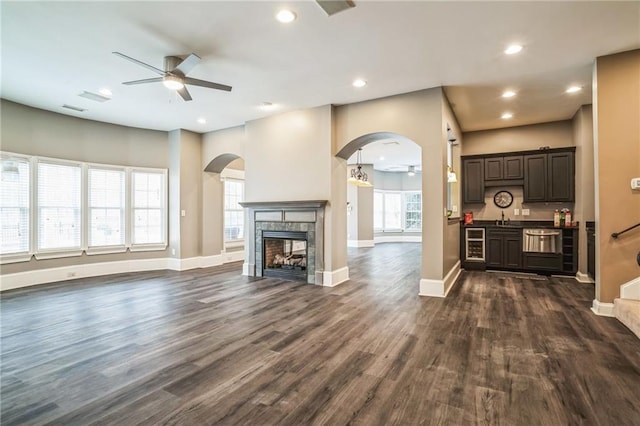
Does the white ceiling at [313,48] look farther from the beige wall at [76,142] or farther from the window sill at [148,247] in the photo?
the window sill at [148,247]

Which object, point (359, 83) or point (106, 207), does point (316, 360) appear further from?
point (106, 207)

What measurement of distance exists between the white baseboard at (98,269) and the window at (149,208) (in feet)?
1.63

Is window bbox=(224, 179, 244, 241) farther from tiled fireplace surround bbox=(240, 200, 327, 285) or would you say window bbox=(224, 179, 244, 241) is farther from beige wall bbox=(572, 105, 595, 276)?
beige wall bbox=(572, 105, 595, 276)

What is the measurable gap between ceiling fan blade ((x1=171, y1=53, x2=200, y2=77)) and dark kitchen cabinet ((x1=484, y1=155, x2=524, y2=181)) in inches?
243

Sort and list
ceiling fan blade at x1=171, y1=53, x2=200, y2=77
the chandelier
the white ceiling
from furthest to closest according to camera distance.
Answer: the chandelier, ceiling fan blade at x1=171, y1=53, x2=200, y2=77, the white ceiling

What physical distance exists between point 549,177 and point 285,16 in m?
6.08

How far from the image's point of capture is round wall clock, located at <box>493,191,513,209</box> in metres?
6.77

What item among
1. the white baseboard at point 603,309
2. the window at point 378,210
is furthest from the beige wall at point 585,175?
the window at point 378,210

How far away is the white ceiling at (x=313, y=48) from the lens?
2.83 metres

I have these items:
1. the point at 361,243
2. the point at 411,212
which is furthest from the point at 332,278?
the point at 411,212

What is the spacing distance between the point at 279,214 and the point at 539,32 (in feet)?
14.6

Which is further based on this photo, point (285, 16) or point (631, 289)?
point (631, 289)


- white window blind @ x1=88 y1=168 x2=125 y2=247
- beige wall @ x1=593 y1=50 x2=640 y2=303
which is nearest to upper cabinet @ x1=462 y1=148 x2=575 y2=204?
beige wall @ x1=593 y1=50 x2=640 y2=303

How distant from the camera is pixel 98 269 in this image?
6281 mm
